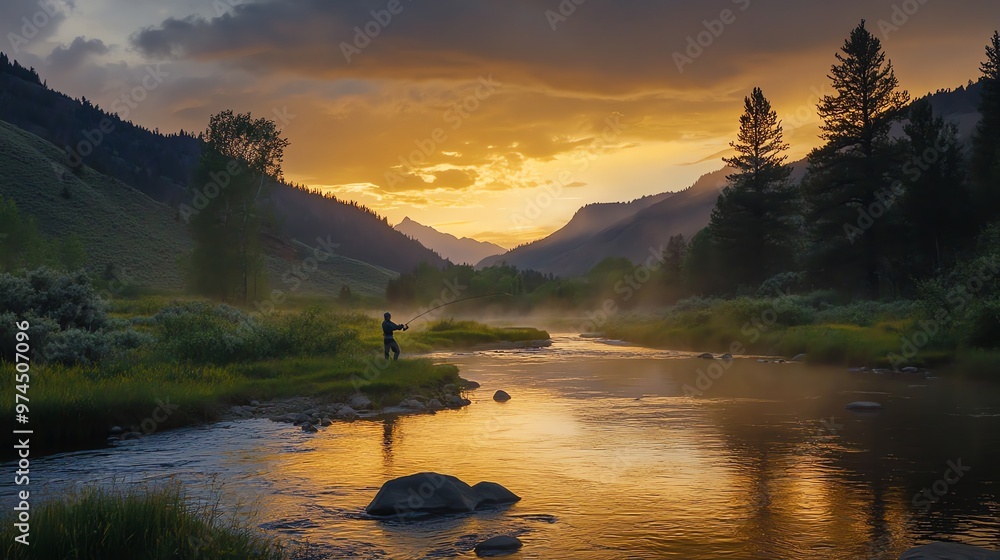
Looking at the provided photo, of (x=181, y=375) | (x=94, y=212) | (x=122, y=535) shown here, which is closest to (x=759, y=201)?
(x=181, y=375)

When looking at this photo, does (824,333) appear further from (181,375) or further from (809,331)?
(181,375)

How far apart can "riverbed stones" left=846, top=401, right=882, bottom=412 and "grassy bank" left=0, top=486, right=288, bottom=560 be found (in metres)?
23.1

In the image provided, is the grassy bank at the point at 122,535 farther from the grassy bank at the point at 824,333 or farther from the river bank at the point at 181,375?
the grassy bank at the point at 824,333

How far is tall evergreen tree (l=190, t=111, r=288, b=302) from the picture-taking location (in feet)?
253

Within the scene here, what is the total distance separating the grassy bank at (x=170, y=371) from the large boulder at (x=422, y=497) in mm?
11031

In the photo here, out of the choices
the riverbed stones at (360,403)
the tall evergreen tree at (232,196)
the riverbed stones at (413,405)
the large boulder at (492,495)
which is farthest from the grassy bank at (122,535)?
the tall evergreen tree at (232,196)

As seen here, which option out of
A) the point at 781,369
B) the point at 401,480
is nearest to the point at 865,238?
the point at 781,369

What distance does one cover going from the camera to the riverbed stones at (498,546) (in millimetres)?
11922

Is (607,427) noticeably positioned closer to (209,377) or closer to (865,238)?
(209,377)

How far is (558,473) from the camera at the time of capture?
1795 cm

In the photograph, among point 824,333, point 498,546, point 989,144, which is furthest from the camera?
point 989,144

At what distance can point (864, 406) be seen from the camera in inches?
1045

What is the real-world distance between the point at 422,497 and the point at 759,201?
76581 millimetres

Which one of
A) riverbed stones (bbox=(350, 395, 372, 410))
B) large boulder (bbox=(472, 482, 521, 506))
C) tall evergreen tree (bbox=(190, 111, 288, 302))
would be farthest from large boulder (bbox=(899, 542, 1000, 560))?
tall evergreen tree (bbox=(190, 111, 288, 302))
